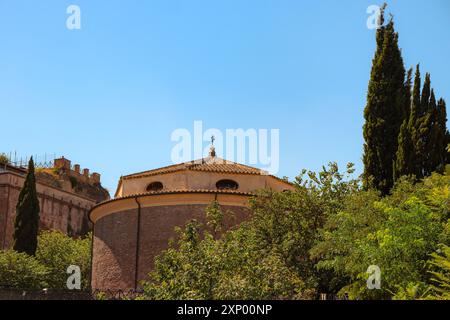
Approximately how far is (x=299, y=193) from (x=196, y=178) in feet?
19.9

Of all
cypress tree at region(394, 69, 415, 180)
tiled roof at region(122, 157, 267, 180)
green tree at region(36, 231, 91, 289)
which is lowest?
green tree at region(36, 231, 91, 289)

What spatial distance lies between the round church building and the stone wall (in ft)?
86.8

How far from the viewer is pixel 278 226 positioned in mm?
25312

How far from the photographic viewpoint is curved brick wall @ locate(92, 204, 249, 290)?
28.5 meters

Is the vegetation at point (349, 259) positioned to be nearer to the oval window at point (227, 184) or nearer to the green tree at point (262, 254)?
the green tree at point (262, 254)

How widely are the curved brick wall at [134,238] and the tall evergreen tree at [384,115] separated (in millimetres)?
6390

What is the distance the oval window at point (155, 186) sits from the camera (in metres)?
31.0

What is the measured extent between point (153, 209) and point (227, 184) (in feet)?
11.9

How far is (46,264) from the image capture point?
5000 cm

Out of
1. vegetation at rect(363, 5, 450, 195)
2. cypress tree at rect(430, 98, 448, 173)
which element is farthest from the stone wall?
cypress tree at rect(430, 98, 448, 173)

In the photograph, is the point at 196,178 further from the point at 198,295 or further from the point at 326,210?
the point at 198,295

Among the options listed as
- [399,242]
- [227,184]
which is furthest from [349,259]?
[227,184]

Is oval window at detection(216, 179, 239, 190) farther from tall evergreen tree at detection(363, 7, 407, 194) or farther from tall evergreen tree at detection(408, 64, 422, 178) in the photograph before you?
tall evergreen tree at detection(408, 64, 422, 178)

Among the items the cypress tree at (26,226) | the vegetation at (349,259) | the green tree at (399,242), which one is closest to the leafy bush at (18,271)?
the cypress tree at (26,226)
